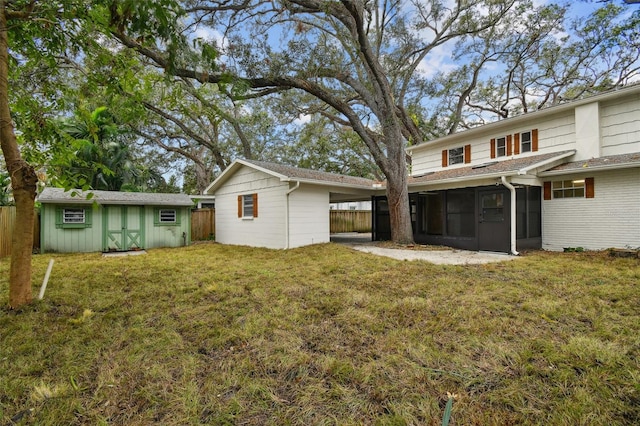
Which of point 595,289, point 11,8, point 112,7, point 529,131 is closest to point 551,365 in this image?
point 595,289

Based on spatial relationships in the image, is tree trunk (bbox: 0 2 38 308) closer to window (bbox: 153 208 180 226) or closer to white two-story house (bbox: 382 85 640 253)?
window (bbox: 153 208 180 226)

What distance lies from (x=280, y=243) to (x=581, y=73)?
54.3ft

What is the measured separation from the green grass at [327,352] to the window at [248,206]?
5.80 meters

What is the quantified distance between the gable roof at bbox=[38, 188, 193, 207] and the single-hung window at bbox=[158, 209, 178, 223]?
47cm

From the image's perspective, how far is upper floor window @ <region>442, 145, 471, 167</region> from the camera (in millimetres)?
11914

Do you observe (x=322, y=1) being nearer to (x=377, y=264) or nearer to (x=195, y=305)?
(x=377, y=264)

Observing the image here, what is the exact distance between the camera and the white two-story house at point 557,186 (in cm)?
767

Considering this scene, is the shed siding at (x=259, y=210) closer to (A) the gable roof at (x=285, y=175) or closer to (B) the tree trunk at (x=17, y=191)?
(A) the gable roof at (x=285, y=175)

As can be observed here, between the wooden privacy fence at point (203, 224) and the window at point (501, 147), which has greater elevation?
the window at point (501, 147)

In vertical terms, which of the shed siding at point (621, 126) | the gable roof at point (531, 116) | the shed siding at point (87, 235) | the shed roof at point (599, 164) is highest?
the gable roof at point (531, 116)

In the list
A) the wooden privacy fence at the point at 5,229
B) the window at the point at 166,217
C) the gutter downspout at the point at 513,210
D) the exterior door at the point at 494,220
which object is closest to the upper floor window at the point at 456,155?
the exterior door at the point at 494,220

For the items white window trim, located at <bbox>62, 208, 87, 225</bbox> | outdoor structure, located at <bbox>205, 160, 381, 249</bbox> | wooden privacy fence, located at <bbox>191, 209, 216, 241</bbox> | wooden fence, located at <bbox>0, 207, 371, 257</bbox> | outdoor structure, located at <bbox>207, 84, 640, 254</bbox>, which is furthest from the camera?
wooden privacy fence, located at <bbox>191, 209, 216, 241</bbox>

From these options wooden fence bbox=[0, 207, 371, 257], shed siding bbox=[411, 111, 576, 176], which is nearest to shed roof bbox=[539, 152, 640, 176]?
shed siding bbox=[411, 111, 576, 176]

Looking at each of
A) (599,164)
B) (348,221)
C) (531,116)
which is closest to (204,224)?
(348,221)
